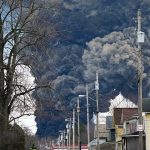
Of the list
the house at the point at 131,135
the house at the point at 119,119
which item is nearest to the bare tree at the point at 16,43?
the house at the point at 131,135

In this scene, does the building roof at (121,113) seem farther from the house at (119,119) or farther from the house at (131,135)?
the house at (131,135)

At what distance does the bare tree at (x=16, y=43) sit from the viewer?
40438 mm

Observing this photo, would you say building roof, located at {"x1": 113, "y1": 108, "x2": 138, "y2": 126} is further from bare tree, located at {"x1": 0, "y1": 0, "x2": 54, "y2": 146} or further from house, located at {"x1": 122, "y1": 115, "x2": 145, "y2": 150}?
bare tree, located at {"x1": 0, "y1": 0, "x2": 54, "y2": 146}

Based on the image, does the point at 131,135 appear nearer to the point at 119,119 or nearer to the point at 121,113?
the point at 121,113

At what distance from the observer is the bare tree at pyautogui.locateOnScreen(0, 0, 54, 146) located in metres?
40.4

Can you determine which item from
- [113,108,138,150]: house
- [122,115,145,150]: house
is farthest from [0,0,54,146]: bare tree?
[113,108,138,150]: house

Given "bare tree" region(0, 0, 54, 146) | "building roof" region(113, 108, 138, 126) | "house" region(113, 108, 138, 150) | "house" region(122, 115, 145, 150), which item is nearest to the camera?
"bare tree" region(0, 0, 54, 146)

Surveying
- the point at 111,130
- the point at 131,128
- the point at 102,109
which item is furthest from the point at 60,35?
the point at 102,109

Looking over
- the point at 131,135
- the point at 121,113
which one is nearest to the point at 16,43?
the point at 131,135

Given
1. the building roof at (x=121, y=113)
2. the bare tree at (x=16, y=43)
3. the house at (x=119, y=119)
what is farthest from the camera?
the building roof at (x=121, y=113)

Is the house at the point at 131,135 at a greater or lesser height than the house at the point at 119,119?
lesser

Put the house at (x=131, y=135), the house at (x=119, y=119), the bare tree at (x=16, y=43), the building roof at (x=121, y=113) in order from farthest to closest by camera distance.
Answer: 1. the building roof at (x=121, y=113)
2. the house at (x=119, y=119)
3. the house at (x=131, y=135)
4. the bare tree at (x=16, y=43)

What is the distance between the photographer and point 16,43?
41281 mm

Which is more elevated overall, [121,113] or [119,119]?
[121,113]
